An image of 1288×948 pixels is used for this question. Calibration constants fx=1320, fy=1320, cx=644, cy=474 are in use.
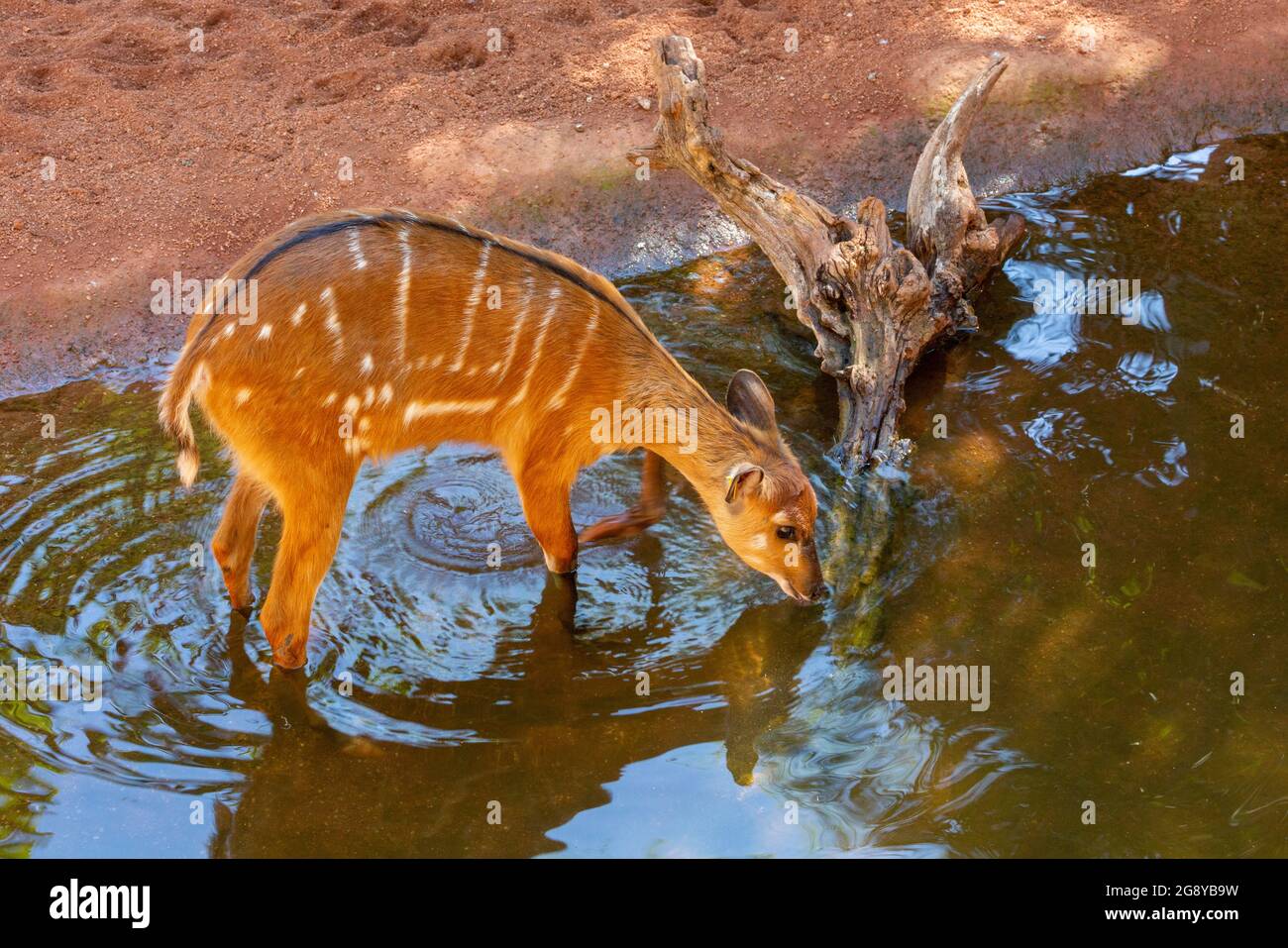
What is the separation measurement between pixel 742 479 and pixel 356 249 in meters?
1.44

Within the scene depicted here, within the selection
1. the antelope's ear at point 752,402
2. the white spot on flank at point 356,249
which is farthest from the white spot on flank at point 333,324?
the antelope's ear at point 752,402

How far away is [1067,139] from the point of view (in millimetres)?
7176

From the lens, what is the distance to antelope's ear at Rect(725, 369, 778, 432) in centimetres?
464

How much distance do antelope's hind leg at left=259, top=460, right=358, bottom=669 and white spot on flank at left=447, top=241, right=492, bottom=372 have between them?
486 millimetres

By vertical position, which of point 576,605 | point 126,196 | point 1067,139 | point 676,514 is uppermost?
point 1067,139

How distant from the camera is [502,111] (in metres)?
7.17

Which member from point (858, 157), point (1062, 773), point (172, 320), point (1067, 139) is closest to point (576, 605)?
point (1062, 773)

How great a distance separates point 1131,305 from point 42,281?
4924mm

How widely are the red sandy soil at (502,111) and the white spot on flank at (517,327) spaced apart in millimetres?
2213

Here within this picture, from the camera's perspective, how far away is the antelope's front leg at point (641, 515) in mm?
4852

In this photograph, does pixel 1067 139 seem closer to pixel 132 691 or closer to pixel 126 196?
pixel 126 196

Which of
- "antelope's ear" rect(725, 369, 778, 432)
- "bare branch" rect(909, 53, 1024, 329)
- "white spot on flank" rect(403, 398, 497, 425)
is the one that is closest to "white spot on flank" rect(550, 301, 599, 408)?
"white spot on flank" rect(403, 398, 497, 425)

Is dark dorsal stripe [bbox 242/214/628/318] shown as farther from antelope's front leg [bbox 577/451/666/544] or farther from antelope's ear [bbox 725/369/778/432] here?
antelope's front leg [bbox 577/451/666/544]

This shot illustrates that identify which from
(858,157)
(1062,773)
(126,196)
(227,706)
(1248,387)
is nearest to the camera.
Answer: (1062,773)
